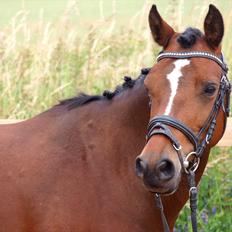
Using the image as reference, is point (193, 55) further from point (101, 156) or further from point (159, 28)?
point (101, 156)

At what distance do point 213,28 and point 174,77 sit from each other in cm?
41

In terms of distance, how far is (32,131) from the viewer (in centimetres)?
376

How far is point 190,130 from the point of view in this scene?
321cm

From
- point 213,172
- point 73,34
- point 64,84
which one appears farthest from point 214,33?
point 73,34

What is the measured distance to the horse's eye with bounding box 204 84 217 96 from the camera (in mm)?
3260

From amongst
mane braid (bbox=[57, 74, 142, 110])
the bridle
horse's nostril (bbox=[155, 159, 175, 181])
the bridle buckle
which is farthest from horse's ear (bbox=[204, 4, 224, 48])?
horse's nostril (bbox=[155, 159, 175, 181])

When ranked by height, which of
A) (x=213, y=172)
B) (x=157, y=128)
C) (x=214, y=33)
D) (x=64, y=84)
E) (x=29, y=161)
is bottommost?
(x=213, y=172)

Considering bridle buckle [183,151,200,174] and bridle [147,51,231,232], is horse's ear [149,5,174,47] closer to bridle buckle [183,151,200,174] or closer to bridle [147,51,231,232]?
bridle [147,51,231,232]

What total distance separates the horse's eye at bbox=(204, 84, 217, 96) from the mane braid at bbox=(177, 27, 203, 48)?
0.27m

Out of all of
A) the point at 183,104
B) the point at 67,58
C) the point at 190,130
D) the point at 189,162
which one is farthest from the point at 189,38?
the point at 67,58

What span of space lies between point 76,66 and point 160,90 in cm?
380

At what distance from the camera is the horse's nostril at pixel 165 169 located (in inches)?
118

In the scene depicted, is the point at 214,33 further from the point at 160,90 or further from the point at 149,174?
the point at 149,174

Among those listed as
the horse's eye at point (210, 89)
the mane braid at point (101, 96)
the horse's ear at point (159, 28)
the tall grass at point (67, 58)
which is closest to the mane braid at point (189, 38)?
the horse's ear at point (159, 28)
